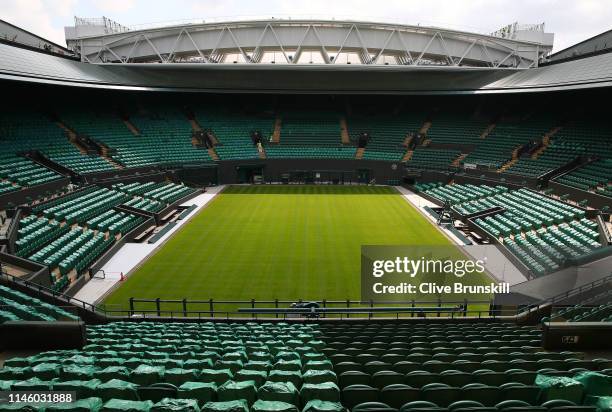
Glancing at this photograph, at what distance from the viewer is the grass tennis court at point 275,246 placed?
724 inches

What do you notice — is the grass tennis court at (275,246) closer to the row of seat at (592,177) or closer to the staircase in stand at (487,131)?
the row of seat at (592,177)

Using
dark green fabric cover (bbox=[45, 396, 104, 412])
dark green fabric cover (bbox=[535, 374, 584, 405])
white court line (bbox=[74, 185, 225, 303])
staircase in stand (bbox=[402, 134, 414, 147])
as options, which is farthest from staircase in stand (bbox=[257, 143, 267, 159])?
dark green fabric cover (bbox=[535, 374, 584, 405])

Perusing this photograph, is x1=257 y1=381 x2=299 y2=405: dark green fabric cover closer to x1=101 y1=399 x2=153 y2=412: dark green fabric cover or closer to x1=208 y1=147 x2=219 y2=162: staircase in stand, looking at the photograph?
x1=101 y1=399 x2=153 y2=412: dark green fabric cover

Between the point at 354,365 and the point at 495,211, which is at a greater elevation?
the point at 495,211

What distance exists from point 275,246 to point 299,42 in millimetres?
27722

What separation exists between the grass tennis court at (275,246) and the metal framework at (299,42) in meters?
17.2

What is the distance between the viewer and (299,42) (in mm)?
42625

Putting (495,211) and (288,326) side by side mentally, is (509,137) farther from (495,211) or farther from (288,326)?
(288,326)

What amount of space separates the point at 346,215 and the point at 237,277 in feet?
48.3

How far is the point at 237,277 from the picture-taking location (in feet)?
64.7

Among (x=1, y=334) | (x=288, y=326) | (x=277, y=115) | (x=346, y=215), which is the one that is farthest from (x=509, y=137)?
(x=1, y=334)

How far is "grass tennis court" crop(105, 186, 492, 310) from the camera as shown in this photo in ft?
60.4

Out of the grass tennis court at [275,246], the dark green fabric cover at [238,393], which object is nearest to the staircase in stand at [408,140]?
the grass tennis court at [275,246]

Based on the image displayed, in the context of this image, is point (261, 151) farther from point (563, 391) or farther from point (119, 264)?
point (563, 391)
